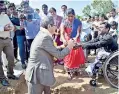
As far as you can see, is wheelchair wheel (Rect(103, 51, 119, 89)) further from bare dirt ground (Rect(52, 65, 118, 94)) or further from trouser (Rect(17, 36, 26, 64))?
trouser (Rect(17, 36, 26, 64))

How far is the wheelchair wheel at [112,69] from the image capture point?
185 inches

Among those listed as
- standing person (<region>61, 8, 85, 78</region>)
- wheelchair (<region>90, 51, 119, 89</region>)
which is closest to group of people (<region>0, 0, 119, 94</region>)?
standing person (<region>61, 8, 85, 78</region>)

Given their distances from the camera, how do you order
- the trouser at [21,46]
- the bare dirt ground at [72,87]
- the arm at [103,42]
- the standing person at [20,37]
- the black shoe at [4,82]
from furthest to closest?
the trouser at [21,46] < the standing person at [20,37] < the black shoe at [4,82] < the bare dirt ground at [72,87] < the arm at [103,42]

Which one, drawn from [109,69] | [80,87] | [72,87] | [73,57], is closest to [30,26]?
[73,57]

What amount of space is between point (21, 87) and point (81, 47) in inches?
60.9

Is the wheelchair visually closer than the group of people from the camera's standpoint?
No

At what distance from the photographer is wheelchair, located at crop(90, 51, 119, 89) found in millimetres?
4723

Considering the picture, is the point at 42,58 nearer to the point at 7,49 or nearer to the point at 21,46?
the point at 7,49

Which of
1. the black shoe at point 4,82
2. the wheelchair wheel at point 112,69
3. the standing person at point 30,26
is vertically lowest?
the black shoe at point 4,82

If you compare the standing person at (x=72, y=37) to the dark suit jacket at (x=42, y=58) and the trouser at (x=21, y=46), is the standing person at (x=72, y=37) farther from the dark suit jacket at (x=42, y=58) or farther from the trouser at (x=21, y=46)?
the dark suit jacket at (x=42, y=58)

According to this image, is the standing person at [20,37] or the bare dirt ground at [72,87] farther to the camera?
the standing person at [20,37]

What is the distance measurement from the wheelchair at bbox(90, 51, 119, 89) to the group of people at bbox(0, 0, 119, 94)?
0.29 metres

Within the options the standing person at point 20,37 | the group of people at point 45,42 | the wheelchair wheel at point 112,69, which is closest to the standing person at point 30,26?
the group of people at point 45,42

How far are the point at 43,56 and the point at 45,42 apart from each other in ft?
0.68
